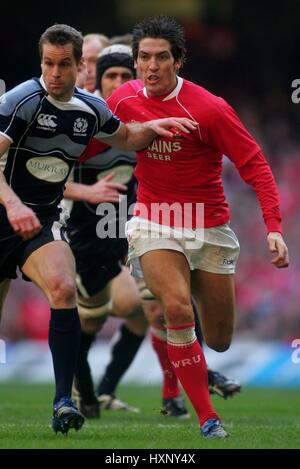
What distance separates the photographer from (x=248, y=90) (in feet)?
71.8

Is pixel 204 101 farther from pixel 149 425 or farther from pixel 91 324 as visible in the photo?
pixel 91 324

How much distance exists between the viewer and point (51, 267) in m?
6.79

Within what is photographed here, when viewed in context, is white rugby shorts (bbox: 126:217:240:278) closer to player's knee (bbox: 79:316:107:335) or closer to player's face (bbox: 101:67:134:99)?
player's knee (bbox: 79:316:107:335)

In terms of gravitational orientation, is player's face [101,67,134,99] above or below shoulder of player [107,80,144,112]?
above

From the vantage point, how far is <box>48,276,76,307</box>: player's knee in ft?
22.2

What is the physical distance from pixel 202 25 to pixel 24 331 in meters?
7.52

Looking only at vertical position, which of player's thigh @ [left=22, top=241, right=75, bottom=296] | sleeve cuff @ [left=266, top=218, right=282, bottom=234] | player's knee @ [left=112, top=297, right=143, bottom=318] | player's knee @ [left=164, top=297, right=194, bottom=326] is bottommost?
player's knee @ [left=112, top=297, right=143, bottom=318]

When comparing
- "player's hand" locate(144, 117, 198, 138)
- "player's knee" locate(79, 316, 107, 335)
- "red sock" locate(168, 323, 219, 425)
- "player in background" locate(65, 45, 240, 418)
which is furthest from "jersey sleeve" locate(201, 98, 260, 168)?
"player's knee" locate(79, 316, 107, 335)

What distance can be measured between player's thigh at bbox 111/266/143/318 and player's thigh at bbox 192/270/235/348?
7.86 ft

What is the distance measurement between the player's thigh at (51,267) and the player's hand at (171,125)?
93 centimetres

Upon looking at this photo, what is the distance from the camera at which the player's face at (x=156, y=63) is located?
A: 7.31 meters

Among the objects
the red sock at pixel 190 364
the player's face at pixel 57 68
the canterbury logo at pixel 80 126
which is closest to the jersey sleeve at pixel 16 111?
the player's face at pixel 57 68
